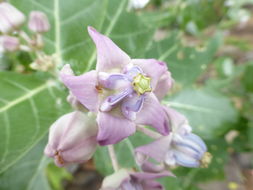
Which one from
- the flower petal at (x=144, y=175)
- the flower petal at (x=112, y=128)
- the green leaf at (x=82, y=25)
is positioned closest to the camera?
the flower petal at (x=112, y=128)

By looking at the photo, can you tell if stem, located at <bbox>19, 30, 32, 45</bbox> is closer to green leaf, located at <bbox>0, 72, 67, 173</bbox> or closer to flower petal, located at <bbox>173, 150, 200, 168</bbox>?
green leaf, located at <bbox>0, 72, 67, 173</bbox>

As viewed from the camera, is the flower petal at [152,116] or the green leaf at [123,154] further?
the green leaf at [123,154]

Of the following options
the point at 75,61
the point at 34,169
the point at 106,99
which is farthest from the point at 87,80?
the point at 34,169

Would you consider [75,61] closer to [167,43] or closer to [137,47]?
[137,47]

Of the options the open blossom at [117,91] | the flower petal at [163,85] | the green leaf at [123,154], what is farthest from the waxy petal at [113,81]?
the green leaf at [123,154]

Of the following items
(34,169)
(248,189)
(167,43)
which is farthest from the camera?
(248,189)

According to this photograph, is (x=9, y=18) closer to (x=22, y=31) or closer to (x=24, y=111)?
(x=22, y=31)

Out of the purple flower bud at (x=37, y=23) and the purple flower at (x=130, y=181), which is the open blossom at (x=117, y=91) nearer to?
the purple flower at (x=130, y=181)
